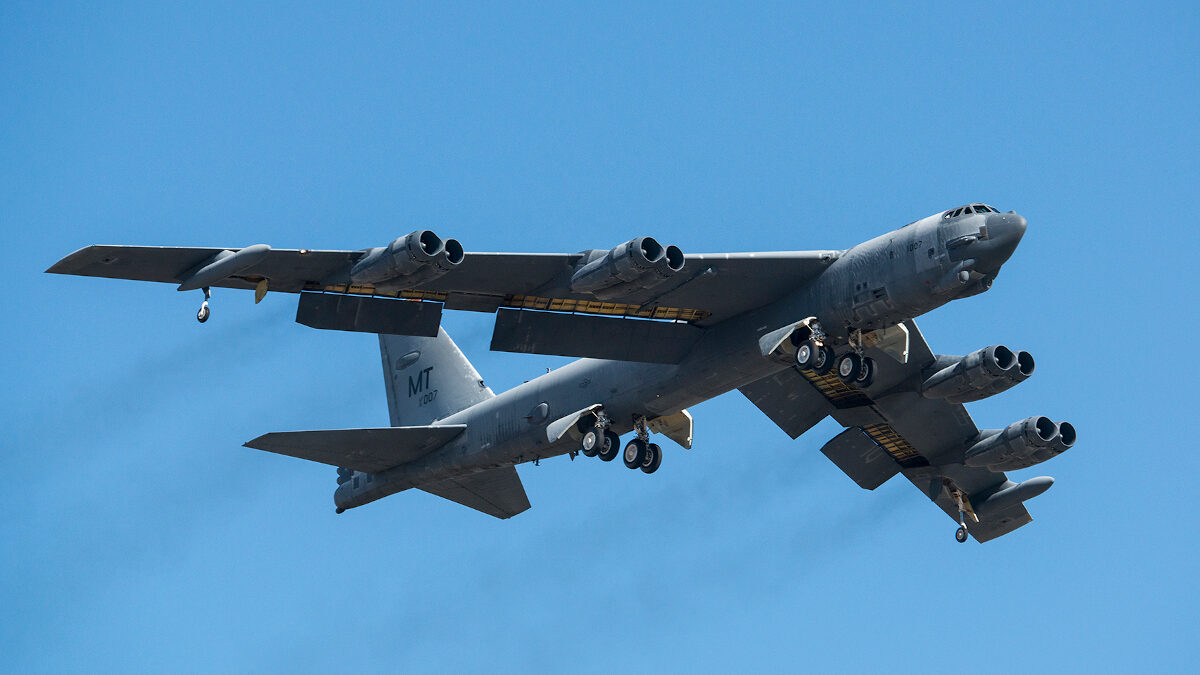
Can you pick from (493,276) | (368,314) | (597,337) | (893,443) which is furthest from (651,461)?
(893,443)

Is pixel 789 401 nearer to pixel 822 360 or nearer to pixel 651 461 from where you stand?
pixel 651 461

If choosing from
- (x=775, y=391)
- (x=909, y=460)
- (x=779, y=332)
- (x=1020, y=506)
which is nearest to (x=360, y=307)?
(x=779, y=332)

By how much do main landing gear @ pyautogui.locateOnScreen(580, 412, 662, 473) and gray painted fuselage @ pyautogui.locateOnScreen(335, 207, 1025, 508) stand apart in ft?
1.22

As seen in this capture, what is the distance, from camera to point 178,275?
107 ft

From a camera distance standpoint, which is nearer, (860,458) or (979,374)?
(979,374)

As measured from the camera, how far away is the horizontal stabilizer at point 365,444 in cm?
4034

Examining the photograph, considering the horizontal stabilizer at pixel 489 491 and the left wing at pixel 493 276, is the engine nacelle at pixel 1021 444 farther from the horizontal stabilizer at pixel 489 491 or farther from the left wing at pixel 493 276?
the horizontal stabilizer at pixel 489 491

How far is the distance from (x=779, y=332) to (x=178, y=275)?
1314 centimetres

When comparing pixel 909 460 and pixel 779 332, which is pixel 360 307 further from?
pixel 909 460

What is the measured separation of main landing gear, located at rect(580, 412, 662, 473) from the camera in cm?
3778

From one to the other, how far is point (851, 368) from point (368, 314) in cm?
1097

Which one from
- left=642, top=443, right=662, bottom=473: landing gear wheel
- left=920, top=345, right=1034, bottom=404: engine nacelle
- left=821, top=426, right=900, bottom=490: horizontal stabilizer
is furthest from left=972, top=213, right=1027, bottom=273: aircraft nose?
left=821, top=426, right=900, bottom=490: horizontal stabilizer

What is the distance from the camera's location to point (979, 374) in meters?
38.0

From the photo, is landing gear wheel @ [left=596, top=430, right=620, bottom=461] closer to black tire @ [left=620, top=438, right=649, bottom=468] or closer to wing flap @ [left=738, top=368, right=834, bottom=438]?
black tire @ [left=620, top=438, right=649, bottom=468]
